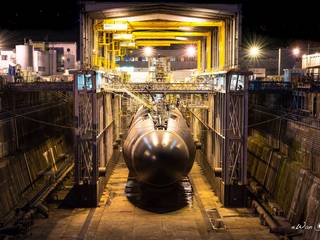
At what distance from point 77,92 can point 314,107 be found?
13.7 metres

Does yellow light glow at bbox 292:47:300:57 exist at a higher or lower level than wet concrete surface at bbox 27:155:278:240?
higher

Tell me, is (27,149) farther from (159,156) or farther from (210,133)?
(159,156)

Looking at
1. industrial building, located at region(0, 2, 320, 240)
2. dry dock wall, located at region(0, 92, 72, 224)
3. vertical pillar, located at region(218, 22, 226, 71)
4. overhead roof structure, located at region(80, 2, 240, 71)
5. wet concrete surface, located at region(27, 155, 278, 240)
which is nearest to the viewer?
wet concrete surface, located at region(27, 155, 278, 240)

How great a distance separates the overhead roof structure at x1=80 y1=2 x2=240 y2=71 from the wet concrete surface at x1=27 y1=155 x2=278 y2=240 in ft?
26.9

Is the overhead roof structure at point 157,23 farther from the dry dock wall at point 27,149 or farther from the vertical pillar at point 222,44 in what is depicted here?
the dry dock wall at point 27,149

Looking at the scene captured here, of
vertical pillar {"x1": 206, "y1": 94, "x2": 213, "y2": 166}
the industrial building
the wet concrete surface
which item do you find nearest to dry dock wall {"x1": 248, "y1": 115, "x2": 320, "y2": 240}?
the industrial building

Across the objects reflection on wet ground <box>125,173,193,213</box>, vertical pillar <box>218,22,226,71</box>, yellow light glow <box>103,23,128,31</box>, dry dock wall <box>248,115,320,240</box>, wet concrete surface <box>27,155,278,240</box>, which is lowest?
wet concrete surface <box>27,155,278,240</box>

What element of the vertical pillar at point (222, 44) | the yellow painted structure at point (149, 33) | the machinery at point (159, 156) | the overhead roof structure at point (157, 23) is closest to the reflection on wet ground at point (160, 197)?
the machinery at point (159, 156)

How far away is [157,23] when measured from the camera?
110 ft

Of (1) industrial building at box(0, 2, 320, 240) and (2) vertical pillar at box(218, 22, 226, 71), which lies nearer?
(1) industrial building at box(0, 2, 320, 240)

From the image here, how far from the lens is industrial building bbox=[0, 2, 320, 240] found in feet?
A: 69.6

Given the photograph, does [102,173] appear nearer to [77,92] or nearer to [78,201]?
[78,201]

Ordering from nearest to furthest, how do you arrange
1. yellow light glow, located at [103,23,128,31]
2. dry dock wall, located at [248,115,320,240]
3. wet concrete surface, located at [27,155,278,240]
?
wet concrete surface, located at [27,155,278,240], dry dock wall, located at [248,115,320,240], yellow light glow, located at [103,23,128,31]

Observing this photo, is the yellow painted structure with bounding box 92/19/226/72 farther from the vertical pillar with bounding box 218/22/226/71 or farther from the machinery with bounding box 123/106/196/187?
the machinery with bounding box 123/106/196/187
